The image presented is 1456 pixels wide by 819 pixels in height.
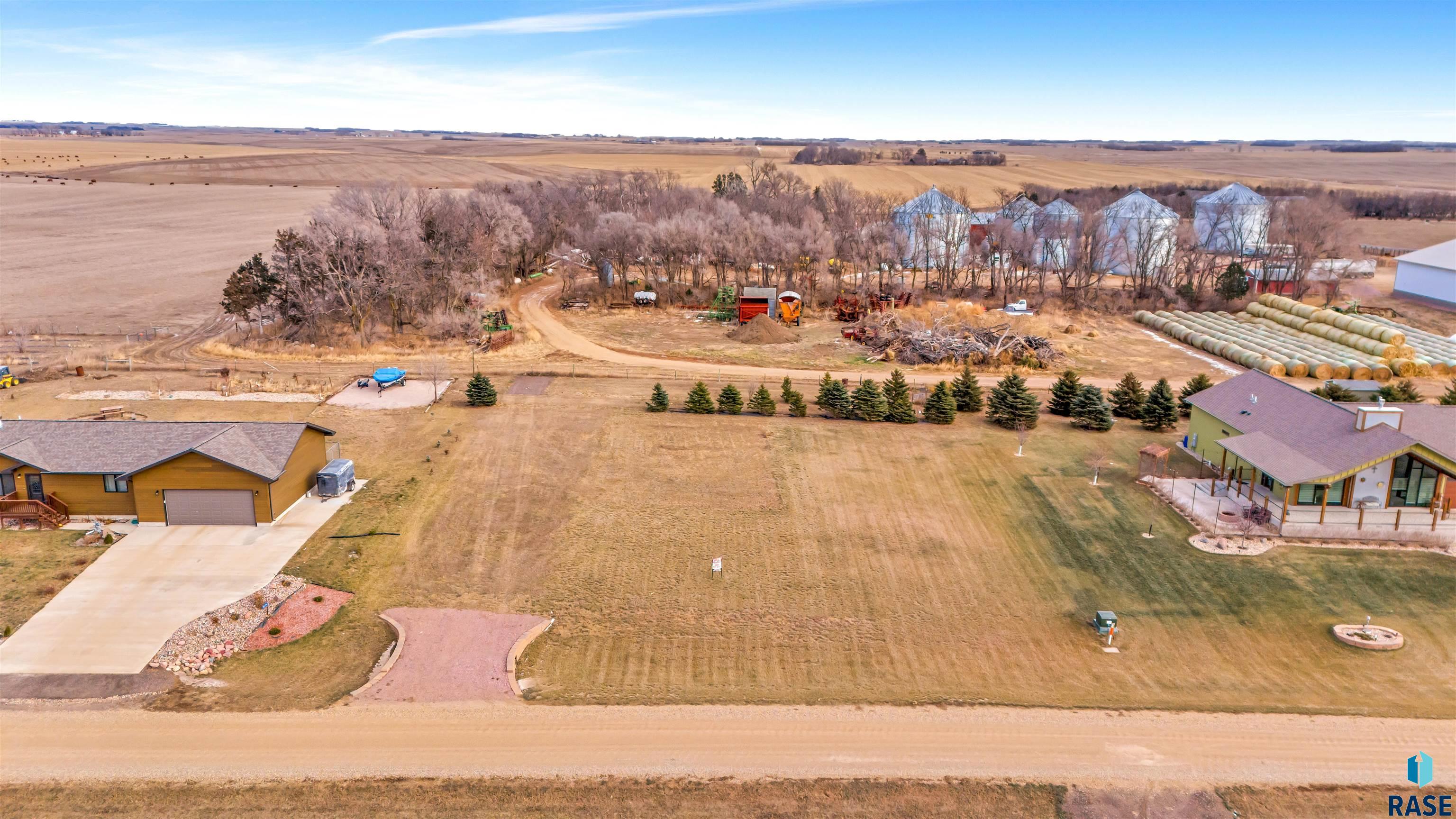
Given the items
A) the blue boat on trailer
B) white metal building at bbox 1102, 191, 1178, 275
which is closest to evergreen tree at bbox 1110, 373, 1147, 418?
white metal building at bbox 1102, 191, 1178, 275

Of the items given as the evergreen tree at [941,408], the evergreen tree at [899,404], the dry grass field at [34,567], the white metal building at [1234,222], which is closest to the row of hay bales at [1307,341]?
the white metal building at [1234,222]

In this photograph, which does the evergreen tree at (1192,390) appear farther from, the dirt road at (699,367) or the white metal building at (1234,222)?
the white metal building at (1234,222)

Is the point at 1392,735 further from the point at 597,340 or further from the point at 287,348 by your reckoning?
the point at 287,348

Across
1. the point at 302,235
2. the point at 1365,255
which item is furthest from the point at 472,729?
the point at 1365,255

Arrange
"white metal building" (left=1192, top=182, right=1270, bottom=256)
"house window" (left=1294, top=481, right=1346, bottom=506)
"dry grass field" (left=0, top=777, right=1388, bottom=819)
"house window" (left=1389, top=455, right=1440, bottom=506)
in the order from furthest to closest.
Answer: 1. "white metal building" (left=1192, top=182, right=1270, bottom=256)
2. "house window" (left=1294, top=481, right=1346, bottom=506)
3. "house window" (left=1389, top=455, right=1440, bottom=506)
4. "dry grass field" (left=0, top=777, right=1388, bottom=819)

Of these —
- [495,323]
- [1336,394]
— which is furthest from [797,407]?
[495,323]

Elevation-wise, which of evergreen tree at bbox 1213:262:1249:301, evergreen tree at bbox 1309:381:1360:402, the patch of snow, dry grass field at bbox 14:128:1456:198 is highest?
dry grass field at bbox 14:128:1456:198

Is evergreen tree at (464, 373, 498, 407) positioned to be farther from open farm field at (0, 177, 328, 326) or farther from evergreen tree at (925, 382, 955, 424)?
open farm field at (0, 177, 328, 326)
